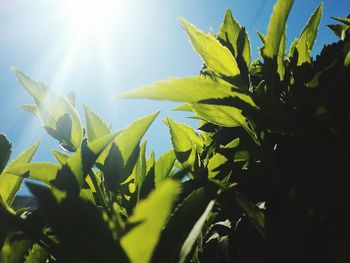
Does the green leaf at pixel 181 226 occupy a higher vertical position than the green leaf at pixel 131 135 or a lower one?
lower

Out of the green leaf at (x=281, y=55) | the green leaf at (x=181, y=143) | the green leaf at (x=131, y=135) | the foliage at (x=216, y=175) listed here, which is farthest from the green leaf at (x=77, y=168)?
the green leaf at (x=281, y=55)

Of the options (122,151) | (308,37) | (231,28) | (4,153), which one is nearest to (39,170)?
(4,153)

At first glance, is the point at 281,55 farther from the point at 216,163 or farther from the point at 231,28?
the point at 216,163

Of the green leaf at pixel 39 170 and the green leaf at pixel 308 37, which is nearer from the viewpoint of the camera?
the green leaf at pixel 39 170

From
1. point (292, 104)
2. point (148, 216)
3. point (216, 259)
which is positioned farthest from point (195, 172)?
point (148, 216)

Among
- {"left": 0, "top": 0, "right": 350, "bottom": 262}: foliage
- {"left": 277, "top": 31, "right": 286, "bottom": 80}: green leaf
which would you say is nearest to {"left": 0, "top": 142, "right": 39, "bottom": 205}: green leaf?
{"left": 0, "top": 0, "right": 350, "bottom": 262}: foliage

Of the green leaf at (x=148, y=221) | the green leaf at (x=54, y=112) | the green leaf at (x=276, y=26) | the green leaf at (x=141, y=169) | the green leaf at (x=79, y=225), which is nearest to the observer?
the green leaf at (x=148, y=221)

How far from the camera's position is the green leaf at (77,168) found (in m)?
0.78

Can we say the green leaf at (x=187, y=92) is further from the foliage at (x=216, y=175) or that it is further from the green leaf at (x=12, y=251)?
the green leaf at (x=12, y=251)

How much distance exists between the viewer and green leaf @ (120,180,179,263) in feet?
1.62

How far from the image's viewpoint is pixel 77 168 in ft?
2.62

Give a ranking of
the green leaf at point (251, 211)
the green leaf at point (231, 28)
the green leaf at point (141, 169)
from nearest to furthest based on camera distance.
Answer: the green leaf at point (251, 211) → the green leaf at point (141, 169) → the green leaf at point (231, 28)

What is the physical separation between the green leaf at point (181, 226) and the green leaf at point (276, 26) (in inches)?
19.1

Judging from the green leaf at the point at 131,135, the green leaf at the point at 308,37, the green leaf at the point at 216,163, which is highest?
the green leaf at the point at 308,37
